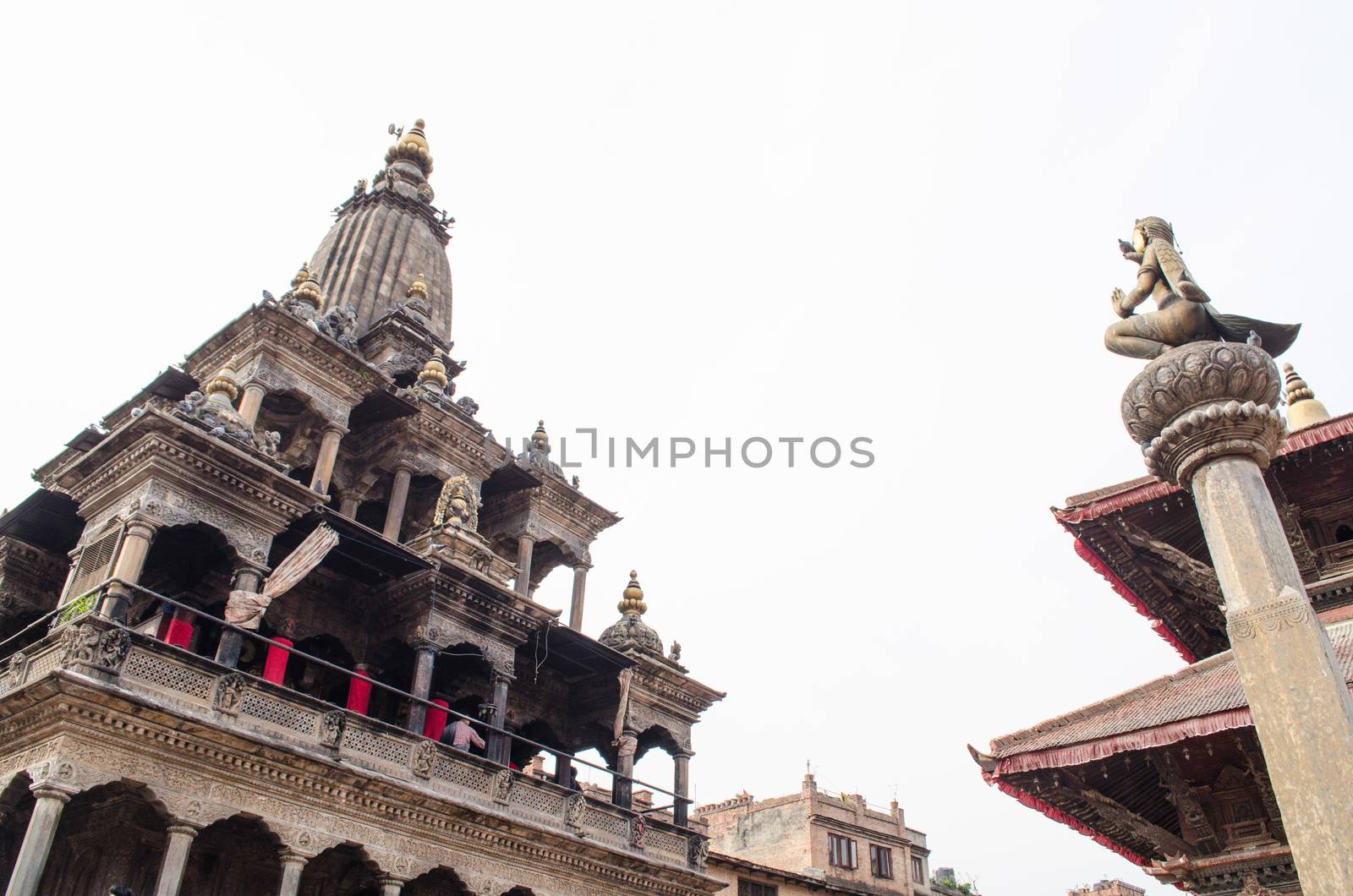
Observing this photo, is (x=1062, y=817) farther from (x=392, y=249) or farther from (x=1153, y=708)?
(x=392, y=249)

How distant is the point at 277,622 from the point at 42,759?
20.8ft

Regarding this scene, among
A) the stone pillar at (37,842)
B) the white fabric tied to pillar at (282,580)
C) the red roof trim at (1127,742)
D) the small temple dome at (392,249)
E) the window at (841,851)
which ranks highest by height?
the small temple dome at (392,249)

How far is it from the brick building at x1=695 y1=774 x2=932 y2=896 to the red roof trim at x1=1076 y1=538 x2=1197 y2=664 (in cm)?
2909

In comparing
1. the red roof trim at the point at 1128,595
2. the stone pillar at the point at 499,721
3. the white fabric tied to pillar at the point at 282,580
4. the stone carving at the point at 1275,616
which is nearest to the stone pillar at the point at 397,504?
the stone pillar at the point at 499,721

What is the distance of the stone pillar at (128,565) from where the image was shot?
14281 millimetres

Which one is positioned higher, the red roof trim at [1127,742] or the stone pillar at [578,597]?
the stone pillar at [578,597]

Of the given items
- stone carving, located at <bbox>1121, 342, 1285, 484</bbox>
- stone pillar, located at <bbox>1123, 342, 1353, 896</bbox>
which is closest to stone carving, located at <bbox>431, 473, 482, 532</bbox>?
stone carving, located at <bbox>1121, 342, 1285, 484</bbox>

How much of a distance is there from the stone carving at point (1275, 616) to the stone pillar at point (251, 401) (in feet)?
61.2

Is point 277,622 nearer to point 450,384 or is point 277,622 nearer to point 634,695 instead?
point 634,695

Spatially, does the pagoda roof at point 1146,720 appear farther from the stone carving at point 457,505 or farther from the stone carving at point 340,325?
the stone carving at point 340,325

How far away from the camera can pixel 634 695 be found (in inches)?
925

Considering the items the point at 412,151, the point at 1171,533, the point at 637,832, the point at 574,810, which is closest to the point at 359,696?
the point at 574,810

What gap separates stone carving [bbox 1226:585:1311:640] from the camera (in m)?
6.93

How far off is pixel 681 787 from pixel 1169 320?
18.2 metres
